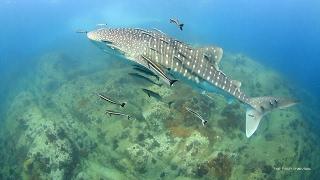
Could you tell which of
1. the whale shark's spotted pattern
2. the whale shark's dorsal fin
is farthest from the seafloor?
the whale shark's dorsal fin

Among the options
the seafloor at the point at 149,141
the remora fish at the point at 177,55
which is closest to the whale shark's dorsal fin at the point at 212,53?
the remora fish at the point at 177,55

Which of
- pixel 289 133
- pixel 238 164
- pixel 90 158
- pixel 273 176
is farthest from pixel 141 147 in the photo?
pixel 289 133

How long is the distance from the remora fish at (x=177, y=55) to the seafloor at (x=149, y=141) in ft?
12.9

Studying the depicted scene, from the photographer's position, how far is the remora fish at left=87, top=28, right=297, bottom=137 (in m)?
8.07

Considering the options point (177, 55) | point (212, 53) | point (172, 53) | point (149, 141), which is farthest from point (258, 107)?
point (149, 141)

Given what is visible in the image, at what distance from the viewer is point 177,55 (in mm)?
8648

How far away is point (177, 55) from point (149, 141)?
17.0 ft

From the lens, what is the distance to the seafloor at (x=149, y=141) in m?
12.6

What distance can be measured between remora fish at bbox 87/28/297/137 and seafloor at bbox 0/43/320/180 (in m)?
3.94

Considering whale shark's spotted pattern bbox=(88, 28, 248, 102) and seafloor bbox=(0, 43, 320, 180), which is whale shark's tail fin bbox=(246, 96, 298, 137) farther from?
seafloor bbox=(0, 43, 320, 180)

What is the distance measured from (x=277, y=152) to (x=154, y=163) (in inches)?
183

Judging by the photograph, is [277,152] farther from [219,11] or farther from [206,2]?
[219,11]

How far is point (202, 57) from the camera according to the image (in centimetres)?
892

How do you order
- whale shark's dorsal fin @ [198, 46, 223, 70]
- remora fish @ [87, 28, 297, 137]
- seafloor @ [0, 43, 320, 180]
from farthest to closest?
seafloor @ [0, 43, 320, 180] → whale shark's dorsal fin @ [198, 46, 223, 70] → remora fish @ [87, 28, 297, 137]
